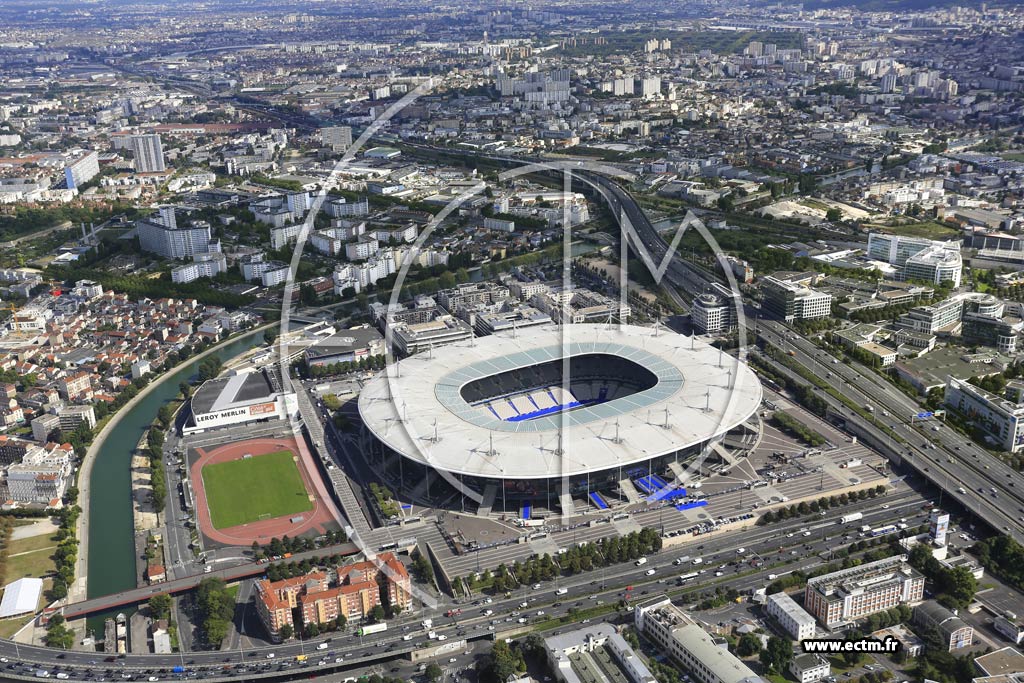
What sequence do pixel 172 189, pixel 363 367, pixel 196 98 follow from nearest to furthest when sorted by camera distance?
pixel 363 367 < pixel 172 189 < pixel 196 98

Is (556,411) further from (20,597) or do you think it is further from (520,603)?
(20,597)

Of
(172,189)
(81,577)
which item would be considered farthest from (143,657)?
(172,189)

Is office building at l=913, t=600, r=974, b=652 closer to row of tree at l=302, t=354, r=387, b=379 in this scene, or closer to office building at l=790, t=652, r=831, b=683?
office building at l=790, t=652, r=831, b=683

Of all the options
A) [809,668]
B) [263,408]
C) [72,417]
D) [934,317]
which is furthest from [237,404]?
[934,317]

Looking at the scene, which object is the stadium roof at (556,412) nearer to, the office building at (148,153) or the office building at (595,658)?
the office building at (595,658)

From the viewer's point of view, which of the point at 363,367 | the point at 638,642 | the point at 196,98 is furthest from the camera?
the point at 196,98

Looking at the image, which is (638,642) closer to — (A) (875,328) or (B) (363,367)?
(B) (363,367)

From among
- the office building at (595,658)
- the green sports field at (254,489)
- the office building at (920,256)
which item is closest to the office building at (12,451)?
the green sports field at (254,489)
